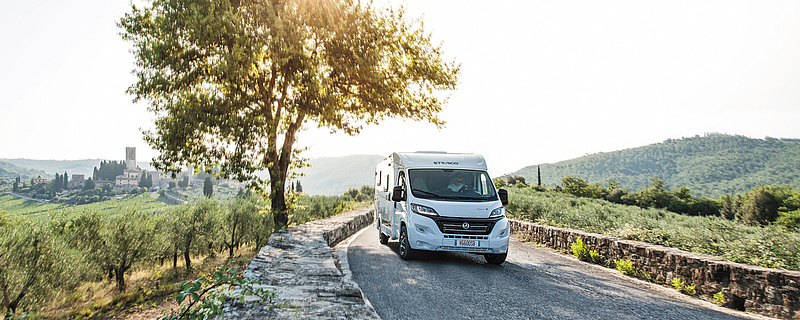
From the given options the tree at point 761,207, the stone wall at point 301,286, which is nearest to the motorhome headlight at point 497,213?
the stone wall at point 301,286

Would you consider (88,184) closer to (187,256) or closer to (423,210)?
(187,256)

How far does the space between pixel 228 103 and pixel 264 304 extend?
9.57 meters

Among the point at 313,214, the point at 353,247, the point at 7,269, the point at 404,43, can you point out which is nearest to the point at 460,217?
the point at 353,247

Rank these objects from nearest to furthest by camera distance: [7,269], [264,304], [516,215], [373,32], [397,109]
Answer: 1. [264,304]
2. [7,269]
3. [373,32]
4. [397,109]
5. [516,215]

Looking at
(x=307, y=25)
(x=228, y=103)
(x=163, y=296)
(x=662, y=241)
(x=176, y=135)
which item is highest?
(x=307, y=25)

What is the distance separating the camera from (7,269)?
18.1ft

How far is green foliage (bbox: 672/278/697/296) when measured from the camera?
22.2 ft

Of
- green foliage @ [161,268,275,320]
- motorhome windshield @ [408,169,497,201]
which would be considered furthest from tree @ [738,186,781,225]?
green foliage @ [161,268,275,320]

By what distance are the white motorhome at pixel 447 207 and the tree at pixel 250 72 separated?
4776 millimetres

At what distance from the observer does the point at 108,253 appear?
24.9 ft

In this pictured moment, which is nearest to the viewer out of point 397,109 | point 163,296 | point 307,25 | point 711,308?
point 711,308

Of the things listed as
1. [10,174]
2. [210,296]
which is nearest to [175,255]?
[210,296]

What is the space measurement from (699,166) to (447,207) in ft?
686

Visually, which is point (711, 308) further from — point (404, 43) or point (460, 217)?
point (404, 43)
